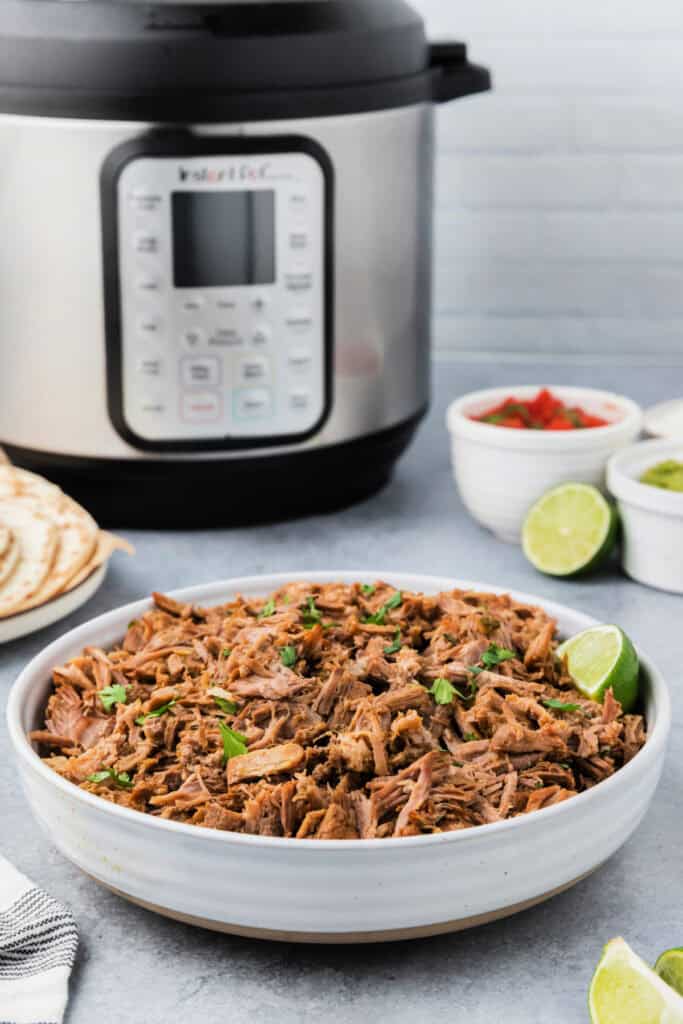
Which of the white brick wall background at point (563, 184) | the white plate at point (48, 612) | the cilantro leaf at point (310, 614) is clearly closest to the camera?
the cilantro leaf at point (310, 614)

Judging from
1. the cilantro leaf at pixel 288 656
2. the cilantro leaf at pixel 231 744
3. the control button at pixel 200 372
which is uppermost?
the control button at pixel 200 372

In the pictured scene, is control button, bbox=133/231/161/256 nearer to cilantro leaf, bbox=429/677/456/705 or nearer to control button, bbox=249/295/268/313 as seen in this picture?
control button, bbox=249/295/268/313

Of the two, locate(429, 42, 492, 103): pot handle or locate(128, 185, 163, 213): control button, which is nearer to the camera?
locate(128, 185, 163, 213): control button

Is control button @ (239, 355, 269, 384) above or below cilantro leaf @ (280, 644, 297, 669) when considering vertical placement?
above

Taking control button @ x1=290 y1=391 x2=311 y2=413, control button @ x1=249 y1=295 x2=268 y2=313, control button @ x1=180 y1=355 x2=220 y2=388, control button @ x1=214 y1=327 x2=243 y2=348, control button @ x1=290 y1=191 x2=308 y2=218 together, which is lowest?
control button @ x1=290 y1=391 x2=311 y2=413

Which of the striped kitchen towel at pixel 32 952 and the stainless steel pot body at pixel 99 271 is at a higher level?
the stainless steel pot body at pixel 99 271

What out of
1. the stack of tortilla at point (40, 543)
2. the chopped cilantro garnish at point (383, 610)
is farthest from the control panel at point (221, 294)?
the chopped cilantro garnish at point (383, 610)

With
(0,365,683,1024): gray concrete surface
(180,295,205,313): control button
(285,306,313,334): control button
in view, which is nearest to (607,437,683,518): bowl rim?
(0,365,683,1024): gray concrete surface

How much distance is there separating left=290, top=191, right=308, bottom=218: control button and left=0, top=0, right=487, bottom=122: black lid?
8 centimetres

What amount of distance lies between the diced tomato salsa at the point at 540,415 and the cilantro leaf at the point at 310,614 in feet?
1.74

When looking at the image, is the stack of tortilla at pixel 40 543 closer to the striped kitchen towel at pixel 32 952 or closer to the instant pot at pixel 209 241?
the instant pot at pixel 209 241

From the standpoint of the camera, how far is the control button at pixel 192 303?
4.68 feet

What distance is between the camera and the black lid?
1339mm

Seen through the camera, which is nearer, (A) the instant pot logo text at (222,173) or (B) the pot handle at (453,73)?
(A) the instant pot logo text at (222,173)
